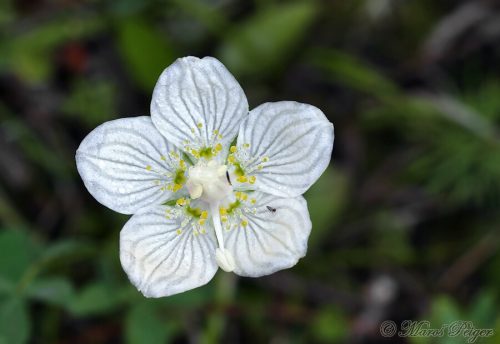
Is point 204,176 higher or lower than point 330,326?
higher

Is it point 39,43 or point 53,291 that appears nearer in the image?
point 53,291

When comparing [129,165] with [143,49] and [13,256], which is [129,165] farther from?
[143,49]

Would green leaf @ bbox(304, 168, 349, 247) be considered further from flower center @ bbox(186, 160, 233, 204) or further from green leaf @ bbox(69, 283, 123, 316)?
green leaf @ bbox(69, 283, 123, 316)

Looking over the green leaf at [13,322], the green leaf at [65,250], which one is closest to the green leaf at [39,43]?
the green leaf at [65,250]

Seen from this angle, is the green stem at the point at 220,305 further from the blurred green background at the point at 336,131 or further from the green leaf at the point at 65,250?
the green leaf at the point at 65,250

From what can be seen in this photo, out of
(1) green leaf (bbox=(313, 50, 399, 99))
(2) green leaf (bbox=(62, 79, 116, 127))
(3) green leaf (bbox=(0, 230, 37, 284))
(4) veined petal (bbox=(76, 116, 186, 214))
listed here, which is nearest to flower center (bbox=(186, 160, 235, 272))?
(4) veined petal (bbox=(76, 116, 186, 214))

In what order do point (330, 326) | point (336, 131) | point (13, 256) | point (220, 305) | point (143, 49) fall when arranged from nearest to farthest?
point (13, 256) < point (220, 305) < point (330, 326) < point (143, 49) < point (336, 131)

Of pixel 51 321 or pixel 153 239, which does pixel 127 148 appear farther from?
pixel 51 321

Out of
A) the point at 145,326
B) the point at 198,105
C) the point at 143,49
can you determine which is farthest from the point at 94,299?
the point at 143,49
